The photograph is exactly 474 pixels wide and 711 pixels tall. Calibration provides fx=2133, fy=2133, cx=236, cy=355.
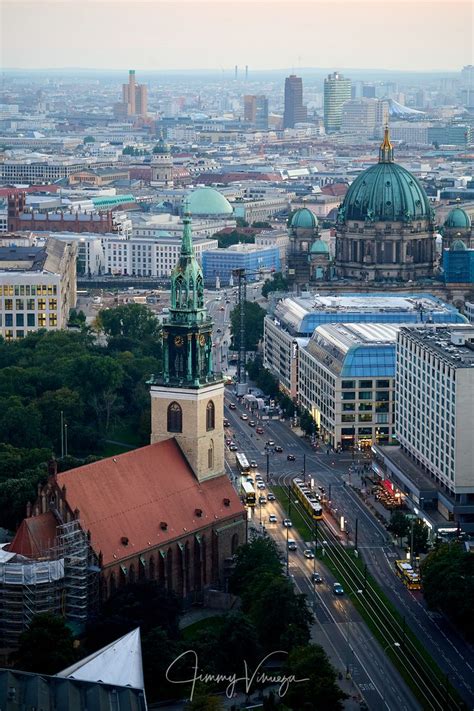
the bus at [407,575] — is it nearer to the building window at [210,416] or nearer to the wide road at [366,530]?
the wide road at [366,530]

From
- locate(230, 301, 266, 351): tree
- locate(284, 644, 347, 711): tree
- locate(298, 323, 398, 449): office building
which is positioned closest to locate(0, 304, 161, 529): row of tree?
locate(298, 323, 398, 449): office building

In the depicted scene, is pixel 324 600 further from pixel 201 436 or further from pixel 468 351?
pixel 468 351

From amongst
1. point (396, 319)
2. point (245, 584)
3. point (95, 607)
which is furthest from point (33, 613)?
point (396, 319)

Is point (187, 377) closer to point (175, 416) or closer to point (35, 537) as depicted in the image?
point (175, 416)

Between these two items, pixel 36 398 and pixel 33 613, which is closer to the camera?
pixel 33 613

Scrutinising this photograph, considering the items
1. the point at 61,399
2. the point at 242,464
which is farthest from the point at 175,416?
the point at 61,399

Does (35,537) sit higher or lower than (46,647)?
higher
